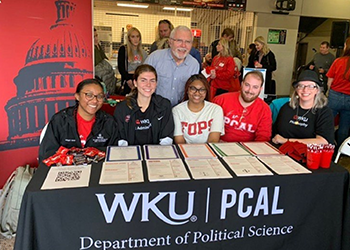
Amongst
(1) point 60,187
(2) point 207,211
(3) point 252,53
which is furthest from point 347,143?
(3) point 252,53

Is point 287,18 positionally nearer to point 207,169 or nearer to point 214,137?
point 214,137

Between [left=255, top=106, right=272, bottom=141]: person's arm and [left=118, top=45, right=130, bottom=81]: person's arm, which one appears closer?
[left=255, top=106, right=272, bottom=141]: person's arm

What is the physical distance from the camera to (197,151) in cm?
184

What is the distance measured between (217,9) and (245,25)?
886 mm

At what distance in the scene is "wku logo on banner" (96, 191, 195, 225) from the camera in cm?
140

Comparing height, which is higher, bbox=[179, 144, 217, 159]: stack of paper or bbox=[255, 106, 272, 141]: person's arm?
bbox=[255, 106, 272, 141]: person's arm

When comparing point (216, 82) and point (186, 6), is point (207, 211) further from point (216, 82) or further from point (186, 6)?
point (186, 6)

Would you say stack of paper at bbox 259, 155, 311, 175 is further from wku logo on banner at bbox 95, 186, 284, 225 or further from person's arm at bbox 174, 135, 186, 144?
person's arm at bbox 174, 135, 186, 144

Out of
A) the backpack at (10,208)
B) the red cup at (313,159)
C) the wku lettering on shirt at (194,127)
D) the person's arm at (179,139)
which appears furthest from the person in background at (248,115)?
the backpack at (10,208)

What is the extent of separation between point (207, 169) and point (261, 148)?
1.78 feet

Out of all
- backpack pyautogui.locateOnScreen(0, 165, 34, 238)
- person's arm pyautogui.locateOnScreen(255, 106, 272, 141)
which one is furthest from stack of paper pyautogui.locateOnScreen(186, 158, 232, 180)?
backpack pyautogui.locateOnScreen(0, 165, 34, 238)

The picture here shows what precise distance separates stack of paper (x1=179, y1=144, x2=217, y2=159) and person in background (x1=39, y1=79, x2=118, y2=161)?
1.64 ft

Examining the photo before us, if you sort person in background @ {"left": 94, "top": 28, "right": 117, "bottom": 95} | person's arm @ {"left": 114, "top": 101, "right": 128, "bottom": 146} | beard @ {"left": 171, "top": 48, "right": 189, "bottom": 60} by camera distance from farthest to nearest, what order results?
person in background @ {"left": 94, "top": 28, "right": 117, "bottom": 95} < beard @ {"left": 171, "top": 48, "right": 189, "bottom": 60} < person's arm @ {"left": 114, "top": 101, "right": 128, "bottom": 146}

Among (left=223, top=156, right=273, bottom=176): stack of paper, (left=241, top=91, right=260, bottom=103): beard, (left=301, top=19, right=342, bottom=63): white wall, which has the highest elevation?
(left=301, top=19, right=342, bottom=63): white wall
